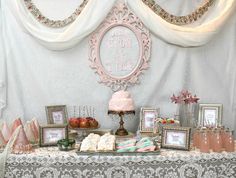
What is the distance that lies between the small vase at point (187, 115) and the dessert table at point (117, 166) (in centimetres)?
51

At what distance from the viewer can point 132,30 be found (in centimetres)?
291

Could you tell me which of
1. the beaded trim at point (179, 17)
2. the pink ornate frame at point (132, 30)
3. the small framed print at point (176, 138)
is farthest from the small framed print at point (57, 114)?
the beaded trim at point (179, 17)

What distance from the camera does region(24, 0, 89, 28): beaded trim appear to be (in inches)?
113

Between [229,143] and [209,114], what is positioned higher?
[209,114]

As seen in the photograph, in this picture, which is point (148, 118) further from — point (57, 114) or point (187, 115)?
point (57, 114)

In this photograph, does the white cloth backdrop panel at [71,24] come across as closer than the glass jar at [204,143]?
No

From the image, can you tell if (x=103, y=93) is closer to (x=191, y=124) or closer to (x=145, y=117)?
(x=145, y=117)

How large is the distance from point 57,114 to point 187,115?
3.54ft

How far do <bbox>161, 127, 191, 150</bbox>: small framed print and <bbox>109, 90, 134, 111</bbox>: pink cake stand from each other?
39cm

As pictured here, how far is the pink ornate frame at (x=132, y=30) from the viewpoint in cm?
291

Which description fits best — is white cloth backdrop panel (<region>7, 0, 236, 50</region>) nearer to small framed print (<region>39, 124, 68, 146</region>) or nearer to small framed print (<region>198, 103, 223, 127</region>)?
small framed print (<region>198, 103, 223, 127</region>)

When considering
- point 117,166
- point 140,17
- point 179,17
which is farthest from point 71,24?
point 117,166

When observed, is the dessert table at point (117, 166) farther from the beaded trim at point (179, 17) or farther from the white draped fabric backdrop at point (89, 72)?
the beaded trim at point (179, 17)

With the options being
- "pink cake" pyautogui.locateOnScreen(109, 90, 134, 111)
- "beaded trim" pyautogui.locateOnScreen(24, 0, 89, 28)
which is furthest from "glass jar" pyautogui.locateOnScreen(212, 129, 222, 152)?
"beaded trim" pyautogui.locateOnScreen(24, 0, 89, 28)
